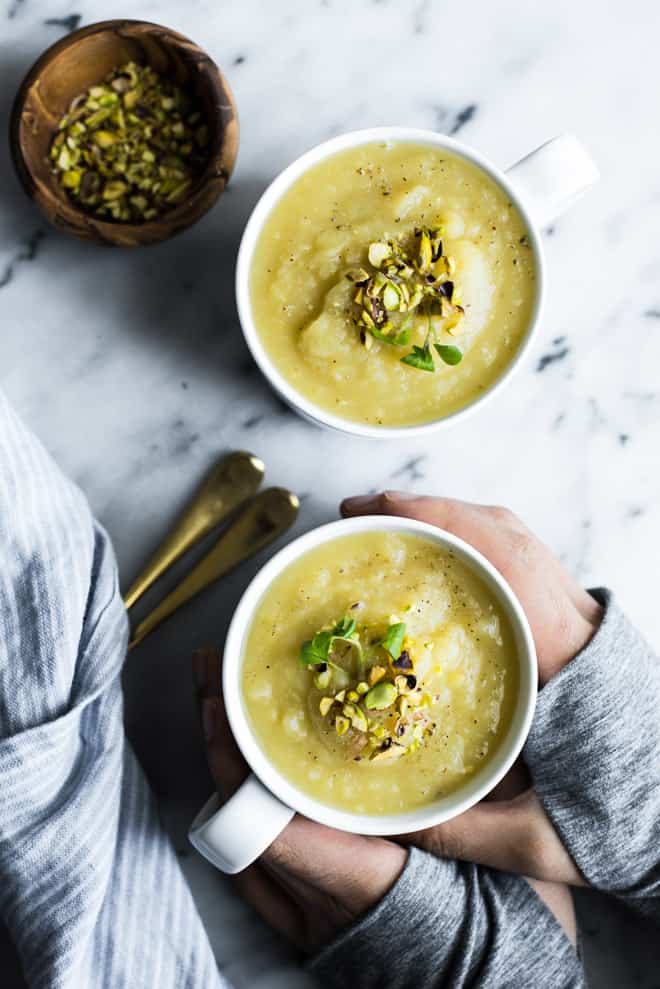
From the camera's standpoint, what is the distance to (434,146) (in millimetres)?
1268

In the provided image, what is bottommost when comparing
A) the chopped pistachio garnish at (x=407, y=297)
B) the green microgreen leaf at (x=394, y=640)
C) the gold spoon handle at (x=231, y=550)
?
the gold spoon handle at (x=231, y=550)

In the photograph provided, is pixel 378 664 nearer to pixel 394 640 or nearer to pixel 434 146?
pixel 394 640

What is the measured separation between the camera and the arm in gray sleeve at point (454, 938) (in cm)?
137

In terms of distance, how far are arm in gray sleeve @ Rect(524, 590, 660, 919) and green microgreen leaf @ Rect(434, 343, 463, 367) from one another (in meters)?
0.42

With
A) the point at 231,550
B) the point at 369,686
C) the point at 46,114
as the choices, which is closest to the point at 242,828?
the point at 369,686

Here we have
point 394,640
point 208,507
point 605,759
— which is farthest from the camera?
point 208,507

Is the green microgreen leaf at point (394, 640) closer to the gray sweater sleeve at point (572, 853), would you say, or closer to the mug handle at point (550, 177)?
the gray sweater sleeve at point (572, 853)

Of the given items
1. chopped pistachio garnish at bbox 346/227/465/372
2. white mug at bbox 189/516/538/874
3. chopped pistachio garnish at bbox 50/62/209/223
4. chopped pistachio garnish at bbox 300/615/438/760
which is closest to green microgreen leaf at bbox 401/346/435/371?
chopped pistachio garnish at bbox 346/227/465/372

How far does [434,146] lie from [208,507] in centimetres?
55

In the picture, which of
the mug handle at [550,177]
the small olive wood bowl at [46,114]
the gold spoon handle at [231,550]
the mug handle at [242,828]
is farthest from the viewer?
the gold spoon handle at [231,550]

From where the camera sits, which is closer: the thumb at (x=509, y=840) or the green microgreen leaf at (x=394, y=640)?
the green microgreen leaf at (x=394, y=640)

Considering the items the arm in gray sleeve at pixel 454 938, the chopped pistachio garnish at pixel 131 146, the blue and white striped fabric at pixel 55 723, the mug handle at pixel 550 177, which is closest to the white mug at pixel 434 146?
the mug handle at pixel 550 177

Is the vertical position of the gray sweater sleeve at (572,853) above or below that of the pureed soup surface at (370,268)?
below

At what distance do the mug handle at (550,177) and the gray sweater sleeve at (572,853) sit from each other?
1.73 ft
